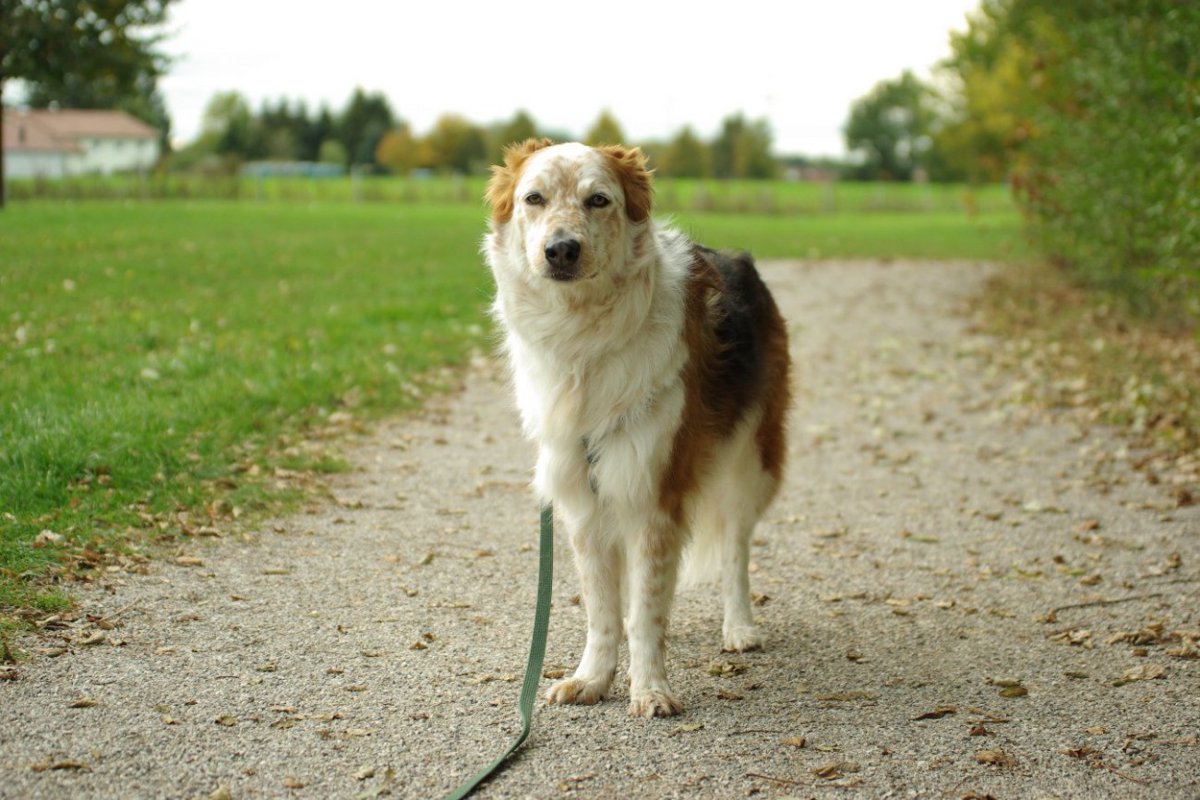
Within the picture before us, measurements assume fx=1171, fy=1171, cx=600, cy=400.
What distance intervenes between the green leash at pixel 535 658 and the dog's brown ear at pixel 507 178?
1.20 metres

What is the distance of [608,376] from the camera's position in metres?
4.39

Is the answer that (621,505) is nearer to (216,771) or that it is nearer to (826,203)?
(216,771)

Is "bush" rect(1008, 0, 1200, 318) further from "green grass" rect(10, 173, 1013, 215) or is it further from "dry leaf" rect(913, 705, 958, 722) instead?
"green grass" rect(10, 173, 1013, 215)

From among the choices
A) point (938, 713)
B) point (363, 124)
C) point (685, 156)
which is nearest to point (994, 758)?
point (938, 713)

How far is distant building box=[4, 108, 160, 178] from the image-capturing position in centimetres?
8538

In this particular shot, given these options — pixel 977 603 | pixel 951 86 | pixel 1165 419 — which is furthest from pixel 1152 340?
pixel 951 86

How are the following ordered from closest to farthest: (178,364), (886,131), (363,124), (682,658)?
(682,658) → (178,364) → (363,124) → (886,131)

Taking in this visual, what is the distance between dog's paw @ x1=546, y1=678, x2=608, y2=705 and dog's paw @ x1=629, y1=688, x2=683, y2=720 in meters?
0.16

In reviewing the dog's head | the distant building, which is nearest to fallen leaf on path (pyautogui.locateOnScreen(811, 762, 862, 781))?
the dog's head

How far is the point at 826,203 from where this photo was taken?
48469mm

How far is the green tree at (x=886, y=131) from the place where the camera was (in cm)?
8538

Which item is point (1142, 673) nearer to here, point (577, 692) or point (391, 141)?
point (577, 692)

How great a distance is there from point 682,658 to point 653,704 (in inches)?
26.7

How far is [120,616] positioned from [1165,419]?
25.6ft
